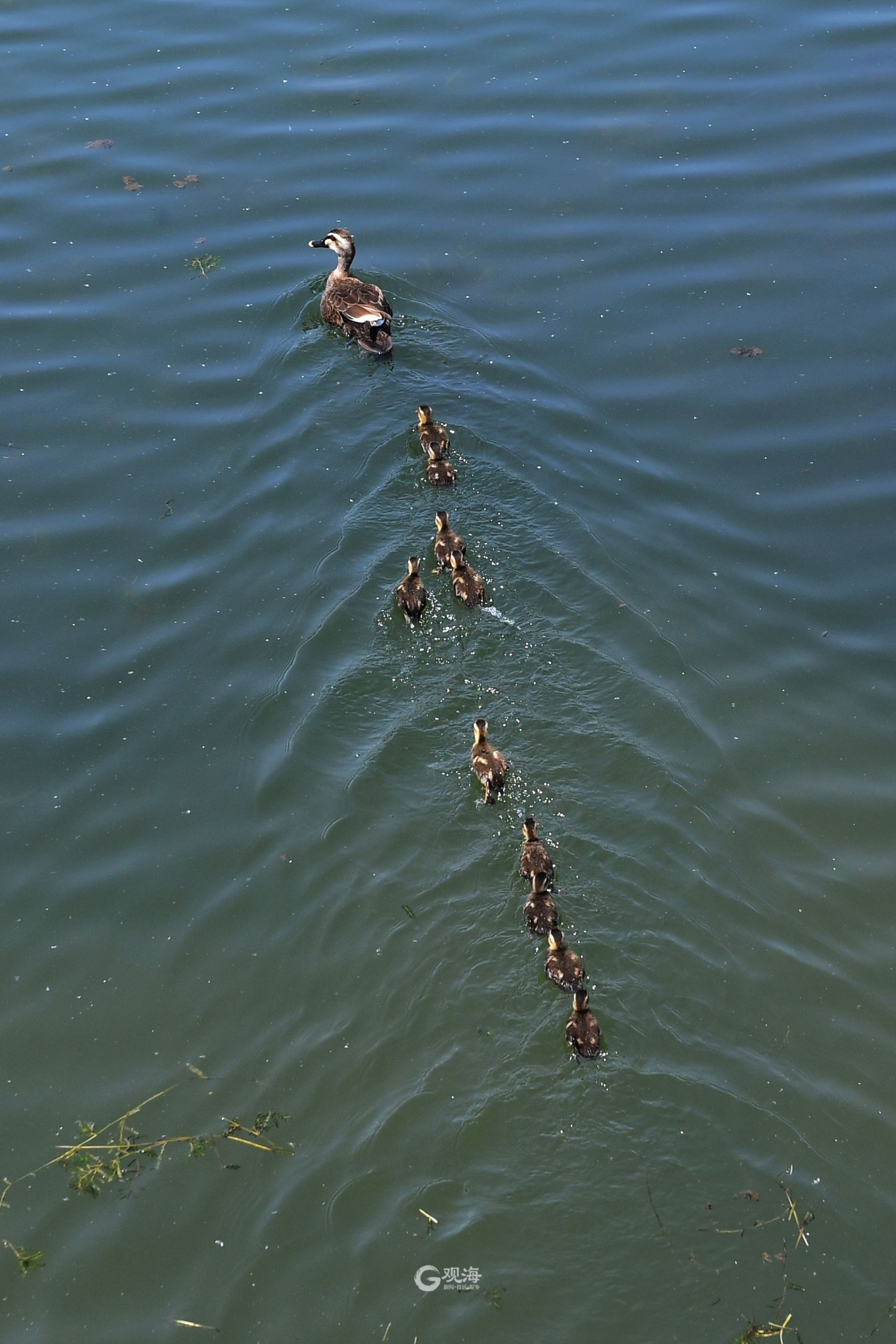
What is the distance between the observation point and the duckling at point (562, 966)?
6762 millimetres

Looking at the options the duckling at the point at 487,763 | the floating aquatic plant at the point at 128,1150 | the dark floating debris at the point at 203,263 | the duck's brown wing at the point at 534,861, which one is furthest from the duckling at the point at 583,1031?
the dark floating debris at the point at 203,263

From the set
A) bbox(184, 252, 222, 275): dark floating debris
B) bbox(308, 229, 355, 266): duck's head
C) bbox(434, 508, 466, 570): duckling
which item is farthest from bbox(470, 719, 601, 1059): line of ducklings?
bbox(184, 252, 222, 275): dark floating debris

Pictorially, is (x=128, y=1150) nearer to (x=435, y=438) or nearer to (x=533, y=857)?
(x=533, y=857)

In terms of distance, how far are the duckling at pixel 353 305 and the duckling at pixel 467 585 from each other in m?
3.09

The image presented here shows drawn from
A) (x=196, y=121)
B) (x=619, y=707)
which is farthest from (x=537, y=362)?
(x=196, y=121)

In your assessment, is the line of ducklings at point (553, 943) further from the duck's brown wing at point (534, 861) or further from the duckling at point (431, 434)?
the duckling at point (431, 434)

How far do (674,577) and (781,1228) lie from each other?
472cm

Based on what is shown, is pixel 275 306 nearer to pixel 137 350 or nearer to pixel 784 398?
pixel 137 350

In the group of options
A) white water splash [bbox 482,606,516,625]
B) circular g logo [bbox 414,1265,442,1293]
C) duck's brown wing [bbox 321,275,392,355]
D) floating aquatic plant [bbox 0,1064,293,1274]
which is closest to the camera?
circular g logo [bbox 414,1265,442,1293]

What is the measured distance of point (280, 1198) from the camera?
20.0 ft

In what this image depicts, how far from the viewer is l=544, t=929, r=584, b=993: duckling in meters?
6.76

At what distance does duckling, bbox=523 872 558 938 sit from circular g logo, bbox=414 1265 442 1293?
6.10 ft

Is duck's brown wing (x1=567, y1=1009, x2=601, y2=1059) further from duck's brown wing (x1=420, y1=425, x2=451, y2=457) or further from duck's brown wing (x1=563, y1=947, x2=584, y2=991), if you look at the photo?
duck's brown wing (x1=420, y1=425, x2=451, y2=457)

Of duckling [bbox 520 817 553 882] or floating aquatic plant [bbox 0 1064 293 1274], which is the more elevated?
duckling [bbox 520 817 553 882]
